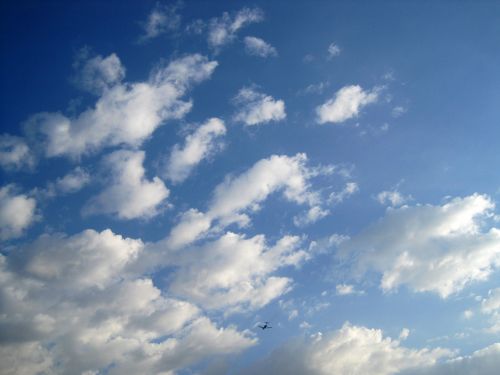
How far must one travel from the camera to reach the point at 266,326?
16112cm

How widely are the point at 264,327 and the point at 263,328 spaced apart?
706mm

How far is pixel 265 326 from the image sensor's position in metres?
161

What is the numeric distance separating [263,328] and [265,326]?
1.47 meters

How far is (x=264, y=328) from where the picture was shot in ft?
525

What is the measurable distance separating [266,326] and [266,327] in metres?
0.67

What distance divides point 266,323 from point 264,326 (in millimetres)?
2070

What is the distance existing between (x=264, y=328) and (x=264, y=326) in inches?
48.9

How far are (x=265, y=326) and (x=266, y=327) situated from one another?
82 cm

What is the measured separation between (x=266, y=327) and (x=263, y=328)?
1.62 meters

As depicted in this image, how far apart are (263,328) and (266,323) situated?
3.28m

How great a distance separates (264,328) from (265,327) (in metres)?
0.74

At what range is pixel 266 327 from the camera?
160500 mm

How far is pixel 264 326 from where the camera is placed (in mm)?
Result: 161250

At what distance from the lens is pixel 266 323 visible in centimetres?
16275
